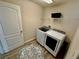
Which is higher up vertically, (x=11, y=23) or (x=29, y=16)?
(x=29, y=16)

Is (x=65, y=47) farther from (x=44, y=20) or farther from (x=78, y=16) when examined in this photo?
(x=44, y=20)

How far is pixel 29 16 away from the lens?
2.60 meters

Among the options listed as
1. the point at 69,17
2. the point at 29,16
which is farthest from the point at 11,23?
the point at 69,17

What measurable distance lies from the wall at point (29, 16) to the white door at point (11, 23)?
0.27 metres

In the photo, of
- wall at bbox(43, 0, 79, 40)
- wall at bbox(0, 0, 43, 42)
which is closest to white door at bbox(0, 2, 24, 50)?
wall at bbox(0, 0, 43, 42)

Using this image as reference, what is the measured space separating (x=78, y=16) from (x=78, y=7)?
0.29 metres

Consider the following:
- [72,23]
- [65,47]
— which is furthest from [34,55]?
[72,23]

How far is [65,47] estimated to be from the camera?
2055 millimetres

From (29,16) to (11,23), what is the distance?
961mm

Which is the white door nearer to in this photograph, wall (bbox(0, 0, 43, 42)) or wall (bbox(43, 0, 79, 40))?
wall (bbox(0, 0, 43, 42))

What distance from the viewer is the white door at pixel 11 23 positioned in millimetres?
1752

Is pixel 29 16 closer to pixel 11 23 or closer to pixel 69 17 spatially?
pixel 11 23

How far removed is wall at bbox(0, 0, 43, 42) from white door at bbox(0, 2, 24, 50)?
0.87 ft

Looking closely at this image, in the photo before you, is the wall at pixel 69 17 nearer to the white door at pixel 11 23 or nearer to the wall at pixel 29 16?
the wall at pixel 29 16
